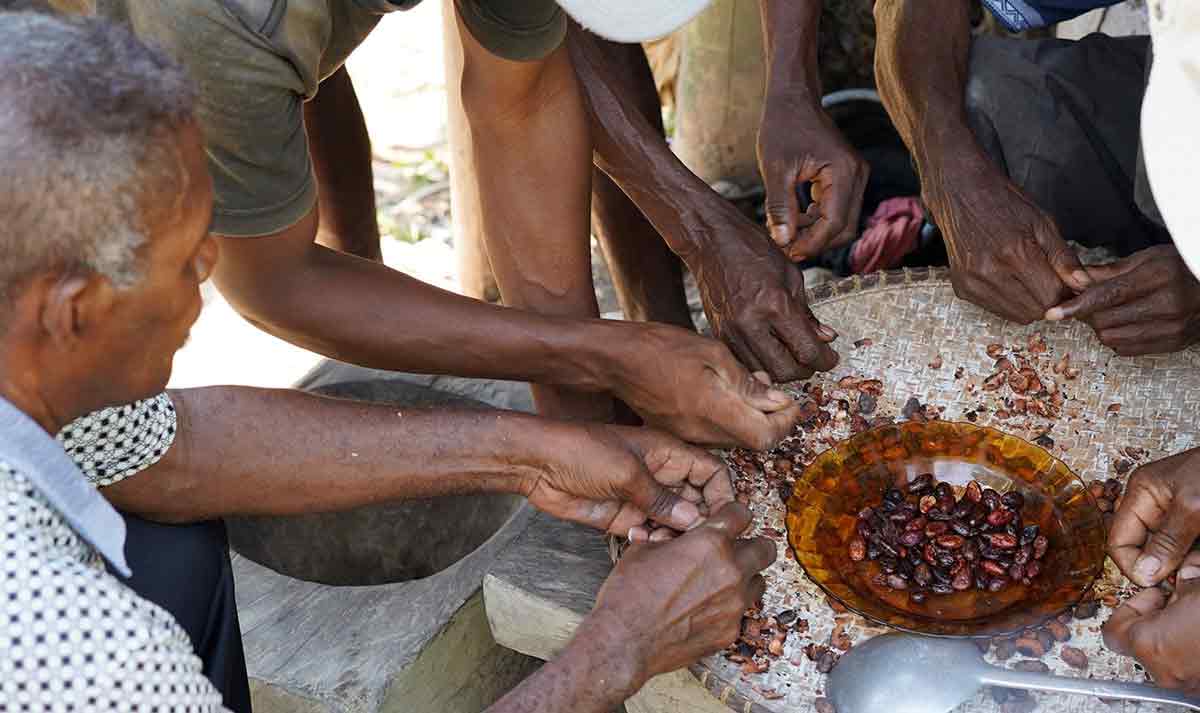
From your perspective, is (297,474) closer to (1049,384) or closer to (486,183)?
(486,183)

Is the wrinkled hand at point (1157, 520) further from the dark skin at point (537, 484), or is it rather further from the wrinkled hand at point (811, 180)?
the wrinkled hand at point (811, 180)

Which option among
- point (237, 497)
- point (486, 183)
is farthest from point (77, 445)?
point (486, 183)

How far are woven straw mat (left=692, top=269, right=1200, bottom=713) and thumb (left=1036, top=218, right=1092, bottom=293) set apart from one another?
78 mm

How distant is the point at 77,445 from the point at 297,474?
268 millimetres

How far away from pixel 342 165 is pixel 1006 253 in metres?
1.29

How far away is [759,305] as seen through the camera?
1.74 meters

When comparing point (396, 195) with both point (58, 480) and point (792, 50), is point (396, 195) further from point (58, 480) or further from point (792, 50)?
point (58, 480)

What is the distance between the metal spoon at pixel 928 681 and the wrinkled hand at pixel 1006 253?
560mm

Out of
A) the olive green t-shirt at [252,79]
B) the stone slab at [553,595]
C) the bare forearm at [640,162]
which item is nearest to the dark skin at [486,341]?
the olive green t-shirt at [252,79]

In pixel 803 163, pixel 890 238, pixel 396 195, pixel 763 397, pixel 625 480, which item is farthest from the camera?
pixel 396 195

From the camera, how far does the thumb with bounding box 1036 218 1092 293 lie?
1685 mm

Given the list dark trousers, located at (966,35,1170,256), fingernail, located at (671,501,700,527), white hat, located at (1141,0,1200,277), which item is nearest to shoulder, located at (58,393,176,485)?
fingernail, located at (671,501,700,527)

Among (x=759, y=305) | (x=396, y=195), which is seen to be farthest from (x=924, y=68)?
(x=396, y=195)

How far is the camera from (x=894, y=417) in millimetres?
1687
